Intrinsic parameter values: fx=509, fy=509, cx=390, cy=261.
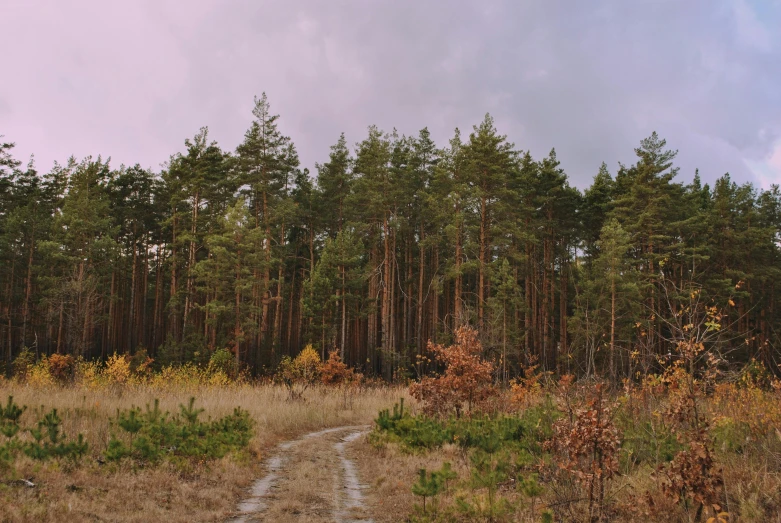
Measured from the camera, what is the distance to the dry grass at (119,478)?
560 cm

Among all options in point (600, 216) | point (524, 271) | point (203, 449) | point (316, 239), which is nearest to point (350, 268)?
point (316, 239)

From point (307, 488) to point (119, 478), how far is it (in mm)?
2598

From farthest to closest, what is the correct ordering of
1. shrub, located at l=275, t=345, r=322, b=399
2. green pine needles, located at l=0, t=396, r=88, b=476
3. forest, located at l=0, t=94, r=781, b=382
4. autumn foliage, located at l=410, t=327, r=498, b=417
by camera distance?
forest, located at l=0, t=94, r=781, b=382, shrub, located at l=275, t=345, r=322, b=399, autumn foliage, located at l=410, t=327, r=498, b=417, green pine needles, located at l=0, t=396, r=88, b=476

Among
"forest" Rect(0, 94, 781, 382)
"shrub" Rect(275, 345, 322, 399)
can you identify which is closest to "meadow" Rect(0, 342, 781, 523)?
"shrub" Rect(275, 345, 322, 399)

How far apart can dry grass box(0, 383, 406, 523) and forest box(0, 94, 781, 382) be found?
13134 mm

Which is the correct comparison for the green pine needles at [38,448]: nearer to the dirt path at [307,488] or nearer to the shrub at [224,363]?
the dirt path at [307,488]

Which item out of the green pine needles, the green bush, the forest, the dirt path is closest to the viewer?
the green pine needles

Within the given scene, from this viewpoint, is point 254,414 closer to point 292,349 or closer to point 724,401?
point 724,401

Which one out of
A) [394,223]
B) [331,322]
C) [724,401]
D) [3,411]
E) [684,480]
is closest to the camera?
[684,480]

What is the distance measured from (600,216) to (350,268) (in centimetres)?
1660

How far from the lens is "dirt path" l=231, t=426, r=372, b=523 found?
6.50m

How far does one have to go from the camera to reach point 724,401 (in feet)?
30.2

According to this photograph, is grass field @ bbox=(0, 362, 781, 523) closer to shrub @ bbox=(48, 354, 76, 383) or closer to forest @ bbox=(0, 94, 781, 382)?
shrub @ bbox=(48, 354, 76, 383)

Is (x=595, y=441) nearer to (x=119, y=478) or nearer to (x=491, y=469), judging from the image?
(x=491, y=469)
